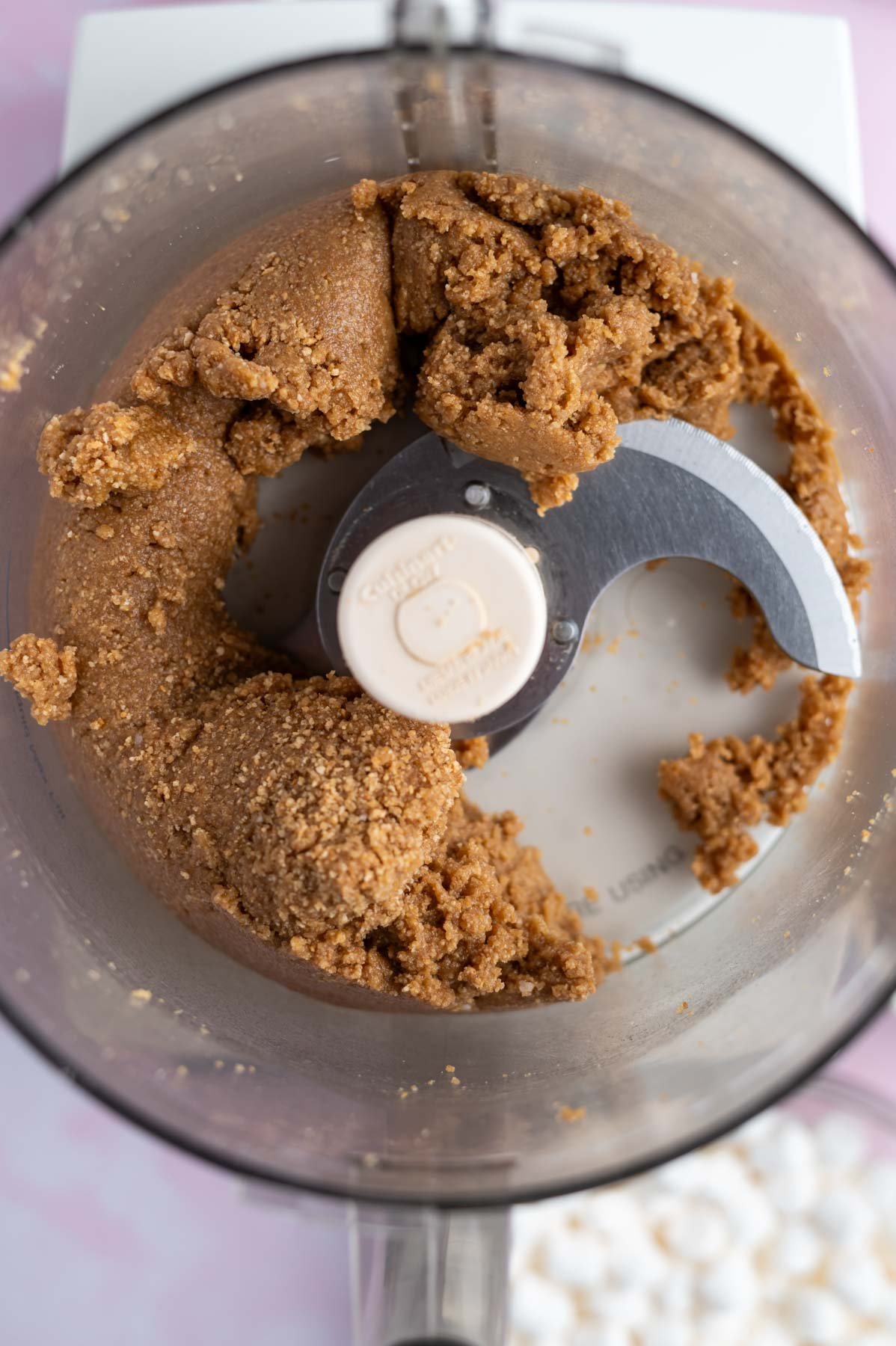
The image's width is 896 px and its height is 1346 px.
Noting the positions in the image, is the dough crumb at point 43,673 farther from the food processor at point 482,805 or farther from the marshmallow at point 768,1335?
the marshmallow at point 768,1335

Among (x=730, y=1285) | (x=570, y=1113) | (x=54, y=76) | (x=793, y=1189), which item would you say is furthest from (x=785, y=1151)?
(x=54, y=76)

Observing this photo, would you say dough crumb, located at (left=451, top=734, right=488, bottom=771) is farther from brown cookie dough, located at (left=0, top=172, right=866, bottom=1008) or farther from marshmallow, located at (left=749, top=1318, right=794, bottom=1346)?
marshmallow, located at (left=749, top=1318, right=794, bottom=1346)

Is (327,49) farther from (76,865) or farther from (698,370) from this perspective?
(76,865)

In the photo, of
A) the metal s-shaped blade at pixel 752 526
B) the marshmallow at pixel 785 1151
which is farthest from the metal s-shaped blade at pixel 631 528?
the marshmallow at pixel 785 1151

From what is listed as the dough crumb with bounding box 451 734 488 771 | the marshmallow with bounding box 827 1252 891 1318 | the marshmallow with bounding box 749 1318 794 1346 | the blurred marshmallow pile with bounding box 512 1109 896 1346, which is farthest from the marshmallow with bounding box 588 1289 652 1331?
the dough crumb with bounding box 451 734 488 771

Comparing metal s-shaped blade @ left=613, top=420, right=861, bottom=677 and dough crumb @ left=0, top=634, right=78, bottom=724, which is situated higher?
metal s-shaped blade @ left=613, top=420, right=861, bottom=677

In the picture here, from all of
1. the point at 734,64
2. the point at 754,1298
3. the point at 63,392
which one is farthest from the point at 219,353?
the point at 754,1298

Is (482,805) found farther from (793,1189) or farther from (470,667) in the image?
(793,1189)
